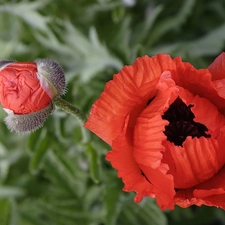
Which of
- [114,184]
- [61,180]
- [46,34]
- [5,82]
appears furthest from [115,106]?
[46,34]

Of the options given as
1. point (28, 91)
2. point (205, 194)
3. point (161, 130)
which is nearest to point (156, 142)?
point (161, 130)

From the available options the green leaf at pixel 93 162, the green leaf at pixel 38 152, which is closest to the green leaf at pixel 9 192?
the green leaf at pixel 38 152

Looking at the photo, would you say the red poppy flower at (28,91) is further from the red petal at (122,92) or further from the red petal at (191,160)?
the red petal at (191,160)

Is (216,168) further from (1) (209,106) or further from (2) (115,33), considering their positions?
(2) (115,33)

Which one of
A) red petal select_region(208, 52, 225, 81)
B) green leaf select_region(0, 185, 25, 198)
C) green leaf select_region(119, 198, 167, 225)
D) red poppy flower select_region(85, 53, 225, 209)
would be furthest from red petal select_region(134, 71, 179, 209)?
green leaf select_region(0, 185, 25, 198)

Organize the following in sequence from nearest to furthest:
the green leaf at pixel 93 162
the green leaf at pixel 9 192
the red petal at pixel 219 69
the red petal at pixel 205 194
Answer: the red petal at pixel 205 194 < the red petal at pixel 219 69 < the green leaf at pixel 93 162 < the green leaf at pixel 9 192

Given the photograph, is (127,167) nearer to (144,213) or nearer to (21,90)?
(21,90)
